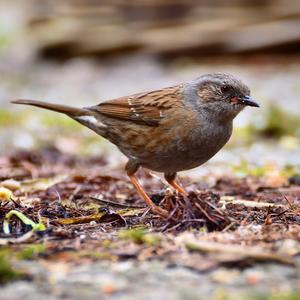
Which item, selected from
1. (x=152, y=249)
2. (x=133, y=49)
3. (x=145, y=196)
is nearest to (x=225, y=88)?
(x=145, y=196)

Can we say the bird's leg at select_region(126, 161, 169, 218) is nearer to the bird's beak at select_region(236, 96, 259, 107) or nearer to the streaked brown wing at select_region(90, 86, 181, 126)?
the streaked brown wing at select_region(90, 86, 181, 126)

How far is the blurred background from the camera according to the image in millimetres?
12891

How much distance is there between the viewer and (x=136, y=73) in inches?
583

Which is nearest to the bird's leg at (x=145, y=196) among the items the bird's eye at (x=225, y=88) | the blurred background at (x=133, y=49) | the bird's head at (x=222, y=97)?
the bird's head at (x=222, y=97)

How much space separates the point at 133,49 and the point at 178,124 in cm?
965

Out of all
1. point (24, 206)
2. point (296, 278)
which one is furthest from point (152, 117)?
point (296, 278)

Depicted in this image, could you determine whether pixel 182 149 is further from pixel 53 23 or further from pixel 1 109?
pixel 53 23

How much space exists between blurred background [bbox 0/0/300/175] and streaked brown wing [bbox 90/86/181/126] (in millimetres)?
4123

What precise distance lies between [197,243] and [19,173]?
3.86 meters

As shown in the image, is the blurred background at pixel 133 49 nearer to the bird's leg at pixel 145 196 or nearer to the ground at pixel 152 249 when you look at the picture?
the bird's leg at pixel 145 196

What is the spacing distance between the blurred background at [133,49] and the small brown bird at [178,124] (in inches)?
176

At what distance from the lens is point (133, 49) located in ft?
50.0

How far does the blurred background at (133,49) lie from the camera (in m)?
12.9

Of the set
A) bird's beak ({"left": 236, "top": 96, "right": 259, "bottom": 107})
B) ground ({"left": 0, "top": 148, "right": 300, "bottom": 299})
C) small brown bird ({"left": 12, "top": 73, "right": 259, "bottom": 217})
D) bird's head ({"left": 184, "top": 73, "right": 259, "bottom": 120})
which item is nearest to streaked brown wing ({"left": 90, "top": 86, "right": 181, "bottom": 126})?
A: small brown bird ({"left": 12, "top": 73, "right": 259, "bottom": 217})
